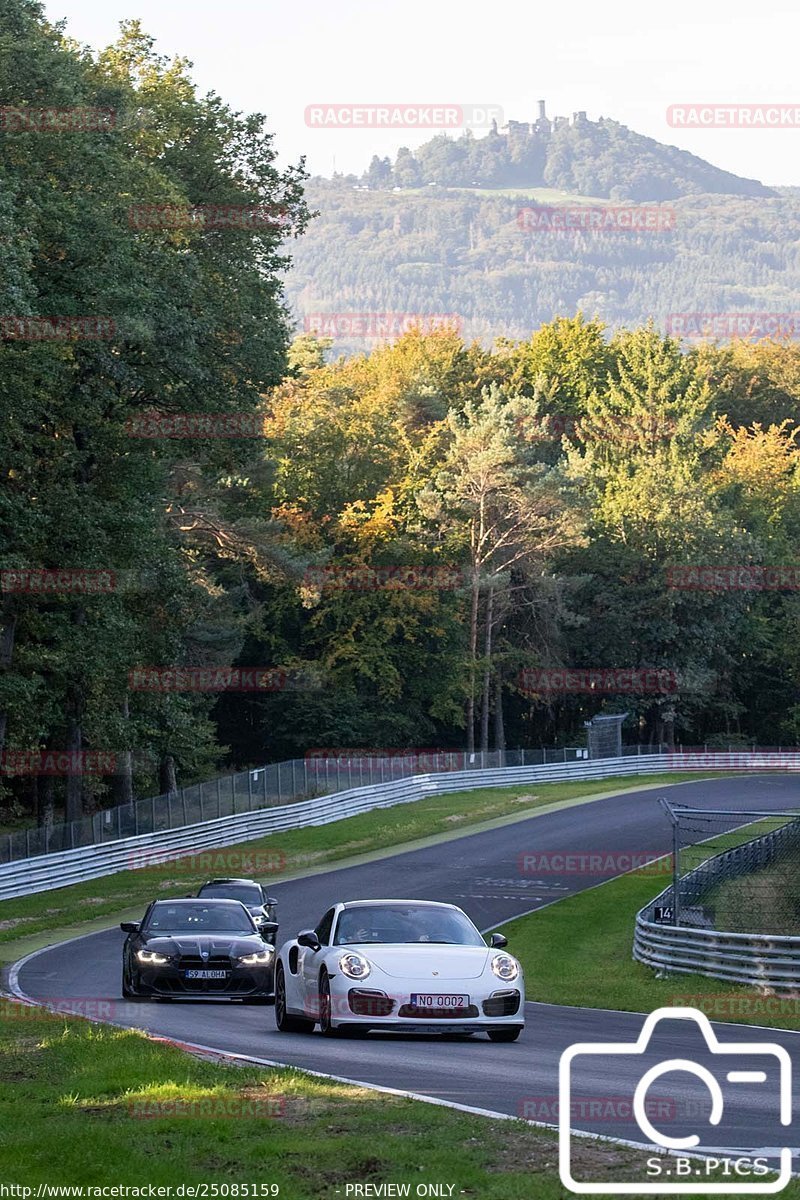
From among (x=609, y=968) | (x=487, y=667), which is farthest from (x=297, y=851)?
(x=487, y=667)

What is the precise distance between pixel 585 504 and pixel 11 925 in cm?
4806

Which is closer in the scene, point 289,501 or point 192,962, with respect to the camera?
point 192,962

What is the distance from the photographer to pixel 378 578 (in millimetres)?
77188

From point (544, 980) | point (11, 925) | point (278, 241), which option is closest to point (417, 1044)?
point (544, 980)

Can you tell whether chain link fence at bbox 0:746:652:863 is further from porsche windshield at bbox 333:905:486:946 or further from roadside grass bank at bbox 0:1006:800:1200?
roadside grass bank at bbox 0:1006:800:1200

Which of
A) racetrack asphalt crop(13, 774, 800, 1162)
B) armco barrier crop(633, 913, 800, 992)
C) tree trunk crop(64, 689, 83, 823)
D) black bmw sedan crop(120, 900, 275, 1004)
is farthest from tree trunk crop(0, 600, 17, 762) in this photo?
black bmw sedan crop(120, 900, 275, 1004)

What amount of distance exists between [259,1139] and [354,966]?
20.6 ft

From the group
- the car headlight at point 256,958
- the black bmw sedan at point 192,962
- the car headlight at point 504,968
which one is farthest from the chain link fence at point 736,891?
the car headlight at point 504,968

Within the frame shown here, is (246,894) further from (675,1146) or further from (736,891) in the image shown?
(675,1146)

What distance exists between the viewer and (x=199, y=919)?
877 inches

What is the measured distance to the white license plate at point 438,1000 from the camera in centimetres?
1570

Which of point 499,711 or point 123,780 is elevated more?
point 123,780

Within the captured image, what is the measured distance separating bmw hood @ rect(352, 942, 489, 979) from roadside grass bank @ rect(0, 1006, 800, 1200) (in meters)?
3.21

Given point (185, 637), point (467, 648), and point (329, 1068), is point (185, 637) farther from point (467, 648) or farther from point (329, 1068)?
point (329, 1068)
